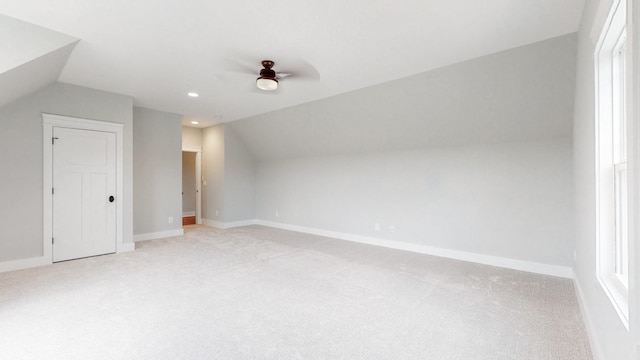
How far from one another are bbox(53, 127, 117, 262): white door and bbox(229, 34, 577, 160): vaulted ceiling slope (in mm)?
2875

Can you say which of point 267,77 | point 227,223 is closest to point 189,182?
point 227,223

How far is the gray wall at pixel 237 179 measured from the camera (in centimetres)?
702

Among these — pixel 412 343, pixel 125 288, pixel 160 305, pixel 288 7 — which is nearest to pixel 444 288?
pixel 412 343

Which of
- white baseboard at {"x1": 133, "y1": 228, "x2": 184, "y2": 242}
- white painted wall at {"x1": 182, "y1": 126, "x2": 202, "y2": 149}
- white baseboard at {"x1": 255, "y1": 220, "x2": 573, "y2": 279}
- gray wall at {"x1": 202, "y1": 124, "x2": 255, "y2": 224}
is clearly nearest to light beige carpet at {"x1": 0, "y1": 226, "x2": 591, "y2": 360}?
white baseboard at {"x1": 255, "y1": 220, "x2": 573, "y2": 279}

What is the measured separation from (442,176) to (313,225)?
2991 millimetres

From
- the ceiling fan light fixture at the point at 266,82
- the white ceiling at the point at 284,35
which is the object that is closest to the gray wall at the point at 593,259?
the white ceiling at the point at 284,35

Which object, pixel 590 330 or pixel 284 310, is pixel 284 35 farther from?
pixel 590 330

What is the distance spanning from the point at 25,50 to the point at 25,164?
77.5 inches

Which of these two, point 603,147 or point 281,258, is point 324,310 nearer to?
point 281,258

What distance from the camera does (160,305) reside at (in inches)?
107

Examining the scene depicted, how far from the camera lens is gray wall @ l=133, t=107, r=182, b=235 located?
5.49 meters

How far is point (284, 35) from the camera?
2.81m

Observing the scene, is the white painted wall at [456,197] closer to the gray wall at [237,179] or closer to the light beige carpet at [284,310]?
the light beige carpet at [284,310]

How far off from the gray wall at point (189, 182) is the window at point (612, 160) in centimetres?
939
